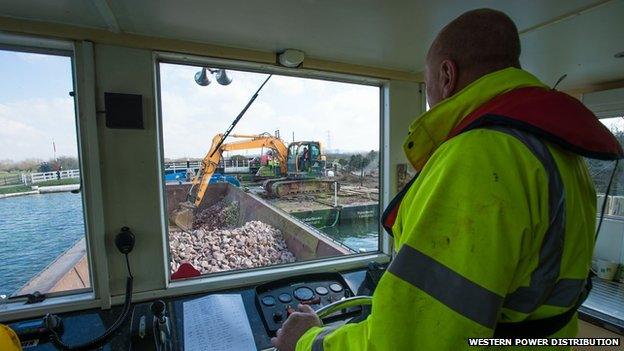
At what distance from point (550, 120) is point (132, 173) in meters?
1.34

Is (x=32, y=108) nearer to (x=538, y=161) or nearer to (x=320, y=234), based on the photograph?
(x=538, y=161)

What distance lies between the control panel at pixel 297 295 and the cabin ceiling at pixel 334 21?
108cm

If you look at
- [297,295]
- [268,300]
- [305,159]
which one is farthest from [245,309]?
[305,159]

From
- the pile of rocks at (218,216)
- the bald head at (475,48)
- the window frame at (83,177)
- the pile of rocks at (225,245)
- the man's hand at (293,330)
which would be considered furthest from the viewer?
the pile of rocks at (218,216)

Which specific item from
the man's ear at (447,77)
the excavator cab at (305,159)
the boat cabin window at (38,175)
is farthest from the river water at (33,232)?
the excavator cab at (305,159)

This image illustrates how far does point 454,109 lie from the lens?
507mm

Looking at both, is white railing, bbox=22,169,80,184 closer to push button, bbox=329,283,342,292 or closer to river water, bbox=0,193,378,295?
river water, bbox=0,193,378,295

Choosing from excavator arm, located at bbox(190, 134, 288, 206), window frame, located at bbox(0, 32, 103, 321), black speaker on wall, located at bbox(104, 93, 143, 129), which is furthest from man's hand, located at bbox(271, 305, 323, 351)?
excavator arm, located at bbox(190, 134, 288, 206)

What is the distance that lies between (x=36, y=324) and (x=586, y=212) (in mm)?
1577

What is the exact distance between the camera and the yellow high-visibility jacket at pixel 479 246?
1.26 ft

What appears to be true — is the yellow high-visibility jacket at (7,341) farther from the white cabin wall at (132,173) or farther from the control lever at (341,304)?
the control lever at (341,304)

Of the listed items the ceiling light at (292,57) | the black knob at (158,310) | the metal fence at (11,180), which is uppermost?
the ceiling light at (292,57)

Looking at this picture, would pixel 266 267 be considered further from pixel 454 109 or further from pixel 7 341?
pixel 454 109

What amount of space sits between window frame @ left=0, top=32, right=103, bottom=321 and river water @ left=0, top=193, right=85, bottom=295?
6cm
